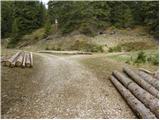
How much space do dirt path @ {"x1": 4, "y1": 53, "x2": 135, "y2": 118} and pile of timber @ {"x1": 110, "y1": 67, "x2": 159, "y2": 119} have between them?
0.30 metres

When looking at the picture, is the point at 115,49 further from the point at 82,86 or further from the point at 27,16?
the point at 82,86

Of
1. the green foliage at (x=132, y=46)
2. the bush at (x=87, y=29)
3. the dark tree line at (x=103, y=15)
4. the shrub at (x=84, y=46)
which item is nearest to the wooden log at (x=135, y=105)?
the shrub at (x=84, y=46)

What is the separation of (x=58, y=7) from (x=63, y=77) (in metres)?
34.6

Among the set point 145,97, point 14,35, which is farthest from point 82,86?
point 14,35

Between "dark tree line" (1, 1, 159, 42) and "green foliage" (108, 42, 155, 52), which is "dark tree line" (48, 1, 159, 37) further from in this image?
"green foliage" (108, 42, 155, 52)

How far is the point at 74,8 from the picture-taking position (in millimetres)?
42156

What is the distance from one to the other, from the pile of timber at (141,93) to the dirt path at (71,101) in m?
0.30

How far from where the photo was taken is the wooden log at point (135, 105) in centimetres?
802

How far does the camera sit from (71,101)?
1009 cm

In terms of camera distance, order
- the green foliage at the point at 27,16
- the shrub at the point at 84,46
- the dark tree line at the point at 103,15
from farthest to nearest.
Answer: the green foliage at the point at 27,16 → the dark tree line at the point at 103,15 → the shrub at the point at 84,46

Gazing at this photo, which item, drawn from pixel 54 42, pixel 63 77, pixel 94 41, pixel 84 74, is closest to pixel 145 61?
pixel 84 74

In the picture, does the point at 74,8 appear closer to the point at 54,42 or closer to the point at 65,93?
the point at 54,42

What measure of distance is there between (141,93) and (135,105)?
105 centimetres

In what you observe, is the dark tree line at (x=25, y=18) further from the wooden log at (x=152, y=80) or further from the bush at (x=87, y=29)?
the wooden log at (x=152, y=80)
